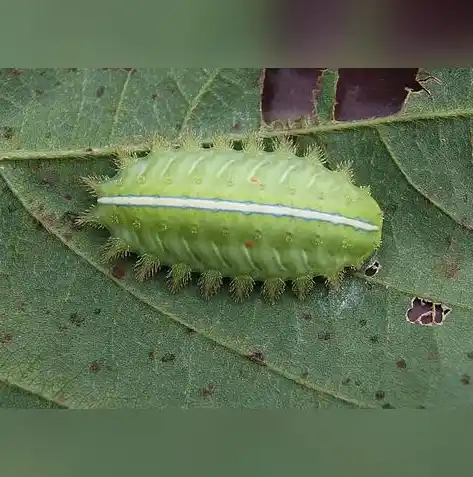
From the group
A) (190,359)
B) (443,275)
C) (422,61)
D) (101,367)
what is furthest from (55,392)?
(422,61)

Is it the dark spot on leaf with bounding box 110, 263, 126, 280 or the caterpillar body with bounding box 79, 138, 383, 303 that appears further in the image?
the dark spot on leaf with bounding box 110, 263, 126, 280

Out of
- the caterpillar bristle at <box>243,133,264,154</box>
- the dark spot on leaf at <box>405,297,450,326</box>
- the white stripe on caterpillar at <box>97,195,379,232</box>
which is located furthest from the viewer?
the dark spot on leaf at <box>405,297,450,326</box>

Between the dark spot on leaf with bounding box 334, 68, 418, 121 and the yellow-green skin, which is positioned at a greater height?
the dark spot on leaf with bounding box 334, 68, 418, 121

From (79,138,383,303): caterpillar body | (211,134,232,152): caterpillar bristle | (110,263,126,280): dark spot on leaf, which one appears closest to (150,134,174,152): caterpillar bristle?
(79,138,383,303): caterpillar body

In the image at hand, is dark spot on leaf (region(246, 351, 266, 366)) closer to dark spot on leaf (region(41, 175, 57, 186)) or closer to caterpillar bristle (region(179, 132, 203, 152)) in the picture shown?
caterpillar bristle (region(179, 132, 203, 152))

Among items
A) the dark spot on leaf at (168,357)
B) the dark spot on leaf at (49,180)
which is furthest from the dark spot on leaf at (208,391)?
the dark spot on leaf at (49,180)

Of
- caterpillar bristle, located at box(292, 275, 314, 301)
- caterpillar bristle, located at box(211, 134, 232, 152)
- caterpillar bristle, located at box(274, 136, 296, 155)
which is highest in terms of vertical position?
caterpillar bristle, located at box(274, 136, 296, 155)

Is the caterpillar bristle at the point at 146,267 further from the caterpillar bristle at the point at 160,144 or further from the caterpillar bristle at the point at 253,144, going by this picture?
the caterpillar bristle at the point at 253,144

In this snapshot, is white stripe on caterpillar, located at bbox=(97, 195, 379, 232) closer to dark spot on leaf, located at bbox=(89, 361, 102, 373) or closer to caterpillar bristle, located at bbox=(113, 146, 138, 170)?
caterpillar bristle, located at bbox=(113, 146, 138, 170)

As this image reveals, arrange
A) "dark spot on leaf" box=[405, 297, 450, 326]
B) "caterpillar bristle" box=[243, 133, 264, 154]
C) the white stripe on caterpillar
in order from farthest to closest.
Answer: "dark spot on leaf" box=[405, 297, 450, 326] < "caterpillar bristle" box=[243, 133, 264, 154] < the white stripe on caterpillar
